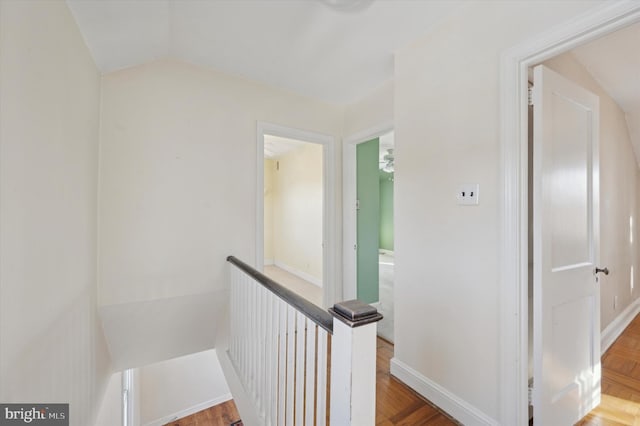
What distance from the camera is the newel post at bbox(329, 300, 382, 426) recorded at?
761mm

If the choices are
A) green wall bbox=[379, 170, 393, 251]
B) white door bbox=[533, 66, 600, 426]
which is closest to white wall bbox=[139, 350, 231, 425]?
white door bbox=[533, 66, 600, 426]

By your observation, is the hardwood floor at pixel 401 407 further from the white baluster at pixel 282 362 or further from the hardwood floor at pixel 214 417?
the hardwood floor at pixel 214 417

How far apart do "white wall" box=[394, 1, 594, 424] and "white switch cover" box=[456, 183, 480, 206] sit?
0.03 meters

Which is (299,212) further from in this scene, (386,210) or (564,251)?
(564,251)

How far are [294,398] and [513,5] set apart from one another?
2.20 metres

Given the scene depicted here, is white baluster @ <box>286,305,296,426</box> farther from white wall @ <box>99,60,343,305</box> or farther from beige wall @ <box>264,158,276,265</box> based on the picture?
beige wall @ <box>264,158,276,265</box>

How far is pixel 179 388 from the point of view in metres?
3.66

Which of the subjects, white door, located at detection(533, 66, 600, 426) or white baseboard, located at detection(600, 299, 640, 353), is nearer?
white door, located at detection(533, 66, 600, 426)

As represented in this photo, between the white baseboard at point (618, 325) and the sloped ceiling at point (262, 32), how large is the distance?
321 centimetres

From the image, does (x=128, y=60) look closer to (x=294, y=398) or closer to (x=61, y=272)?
(x=61, y=272)

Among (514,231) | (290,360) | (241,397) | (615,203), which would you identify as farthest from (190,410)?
(615,203)

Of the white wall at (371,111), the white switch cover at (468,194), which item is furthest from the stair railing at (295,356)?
the white wall at (371,111)

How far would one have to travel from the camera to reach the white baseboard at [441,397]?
4.76ft

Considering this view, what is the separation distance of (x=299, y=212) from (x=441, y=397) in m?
4.02
